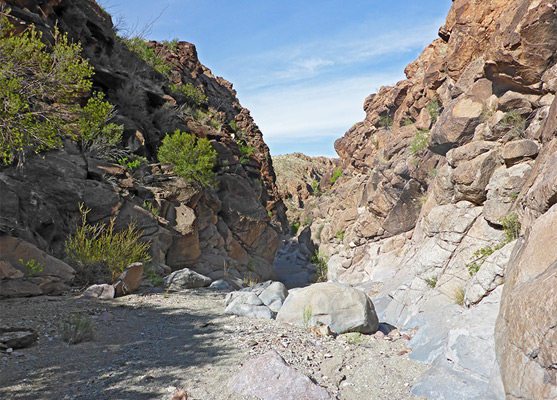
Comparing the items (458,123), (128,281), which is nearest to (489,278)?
(128,281)

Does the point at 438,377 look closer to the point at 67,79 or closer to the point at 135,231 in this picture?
the point at 67,79

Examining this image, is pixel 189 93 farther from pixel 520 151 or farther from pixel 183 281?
pixel 520 151

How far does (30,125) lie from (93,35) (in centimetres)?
1520

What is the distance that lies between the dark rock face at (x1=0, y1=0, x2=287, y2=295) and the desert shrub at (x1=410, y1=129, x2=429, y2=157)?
964 cm

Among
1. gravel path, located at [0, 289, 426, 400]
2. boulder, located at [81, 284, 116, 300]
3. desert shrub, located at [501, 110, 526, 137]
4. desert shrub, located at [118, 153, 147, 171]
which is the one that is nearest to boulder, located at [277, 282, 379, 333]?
gravel path, located at [0, 289, 426, 400]

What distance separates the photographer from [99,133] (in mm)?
13117

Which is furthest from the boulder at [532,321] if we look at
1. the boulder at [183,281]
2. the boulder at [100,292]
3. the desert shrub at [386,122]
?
the desert shrub at [386,122]

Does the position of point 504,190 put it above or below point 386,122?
below

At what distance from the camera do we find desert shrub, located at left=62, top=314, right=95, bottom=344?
15.2 feet

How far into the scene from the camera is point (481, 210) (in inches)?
408

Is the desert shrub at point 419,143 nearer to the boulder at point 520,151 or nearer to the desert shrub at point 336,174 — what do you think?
the boulder at point 520,151

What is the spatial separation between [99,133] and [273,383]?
1260 cm

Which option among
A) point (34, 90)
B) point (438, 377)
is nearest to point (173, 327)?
point (438, 377)

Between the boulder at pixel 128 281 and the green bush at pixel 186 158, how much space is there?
8025 mm
